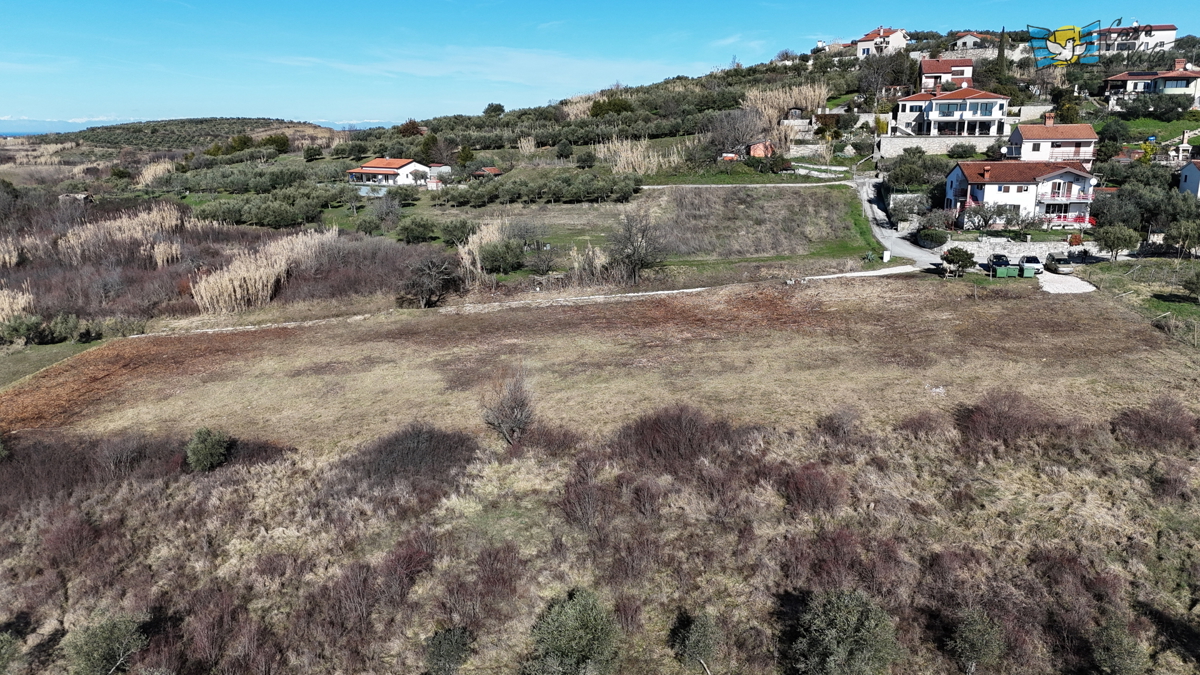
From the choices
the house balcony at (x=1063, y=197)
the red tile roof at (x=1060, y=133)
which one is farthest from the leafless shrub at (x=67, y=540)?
the red tile roof at (x=1060, y=133)

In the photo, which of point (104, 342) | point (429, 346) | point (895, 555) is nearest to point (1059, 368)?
point (895, 555)

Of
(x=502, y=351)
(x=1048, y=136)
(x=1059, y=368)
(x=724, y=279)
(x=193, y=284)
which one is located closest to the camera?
(x=1059, y=368)

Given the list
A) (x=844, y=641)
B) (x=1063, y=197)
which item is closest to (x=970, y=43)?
(x=1063, y=197)

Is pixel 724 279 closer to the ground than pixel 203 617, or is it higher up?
higher up

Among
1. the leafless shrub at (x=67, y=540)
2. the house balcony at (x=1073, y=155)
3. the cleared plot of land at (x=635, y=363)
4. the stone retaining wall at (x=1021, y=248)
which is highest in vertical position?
the house balcony at (x=1073, y=155)

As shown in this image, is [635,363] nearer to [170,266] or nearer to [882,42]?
[170,266]

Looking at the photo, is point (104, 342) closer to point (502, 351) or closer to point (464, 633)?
point (502, 351)

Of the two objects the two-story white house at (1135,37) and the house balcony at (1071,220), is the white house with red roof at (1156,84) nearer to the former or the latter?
the two-story white house at (1135,37)
